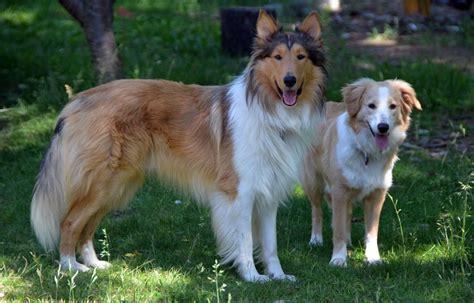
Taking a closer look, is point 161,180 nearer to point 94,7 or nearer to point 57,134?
point 57,134

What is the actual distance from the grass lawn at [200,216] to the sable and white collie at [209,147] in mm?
273

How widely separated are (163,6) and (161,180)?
29.9 feet

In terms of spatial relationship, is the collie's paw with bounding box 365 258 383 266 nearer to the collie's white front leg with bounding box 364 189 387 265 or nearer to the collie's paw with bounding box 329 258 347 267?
the collie's white front leg with bounding box 364 189 387 265

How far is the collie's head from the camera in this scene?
17.3 ft

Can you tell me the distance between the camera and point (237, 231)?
18.0 ft

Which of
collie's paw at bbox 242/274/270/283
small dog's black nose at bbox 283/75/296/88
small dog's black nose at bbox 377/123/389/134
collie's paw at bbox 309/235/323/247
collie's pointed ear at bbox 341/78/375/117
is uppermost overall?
small dog's black nose at bbox 283/75/296/88

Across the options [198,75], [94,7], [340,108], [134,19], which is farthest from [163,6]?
[340,108]

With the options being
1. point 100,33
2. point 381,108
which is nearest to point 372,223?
point 381,108

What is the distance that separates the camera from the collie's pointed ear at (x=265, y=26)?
5.37m

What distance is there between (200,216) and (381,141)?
1.77 m

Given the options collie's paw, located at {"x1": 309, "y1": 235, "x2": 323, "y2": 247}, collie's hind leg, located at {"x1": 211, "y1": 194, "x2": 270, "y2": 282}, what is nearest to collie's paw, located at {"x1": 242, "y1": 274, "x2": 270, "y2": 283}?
collie's hind leg, located at {"x1": 211, "y1": 194, "x2": 270, "y2": 282}

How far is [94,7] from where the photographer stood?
28.9 feet

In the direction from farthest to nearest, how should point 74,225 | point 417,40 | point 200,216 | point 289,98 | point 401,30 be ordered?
1. point 401,30
2. point 417,40
3. point 200,216
4. point 74,225
5. point 289,98

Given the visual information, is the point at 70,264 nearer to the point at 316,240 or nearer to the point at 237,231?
the point at 237,231
